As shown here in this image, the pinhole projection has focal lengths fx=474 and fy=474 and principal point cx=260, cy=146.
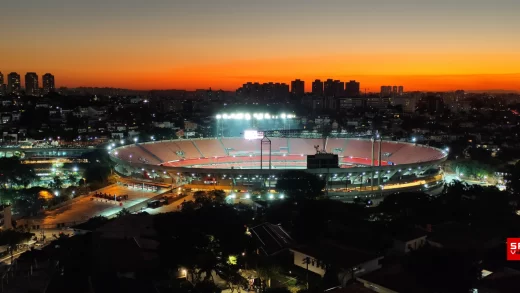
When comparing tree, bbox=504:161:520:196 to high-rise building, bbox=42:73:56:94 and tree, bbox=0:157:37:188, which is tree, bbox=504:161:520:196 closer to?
tree, bbox=0:157:37:188

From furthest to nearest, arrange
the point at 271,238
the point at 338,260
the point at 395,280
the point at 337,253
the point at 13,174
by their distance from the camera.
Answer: the point at 13,174 < the point at 271,238 < the point at 337,253 < the point at 338,260 < the point at 395,280

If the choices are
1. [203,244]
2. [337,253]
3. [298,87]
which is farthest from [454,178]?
[298,87]

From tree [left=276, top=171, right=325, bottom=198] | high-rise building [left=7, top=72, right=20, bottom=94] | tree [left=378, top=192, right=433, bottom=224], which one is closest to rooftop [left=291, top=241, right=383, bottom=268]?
tree [left=378, top=192, right=433, bottom=224]

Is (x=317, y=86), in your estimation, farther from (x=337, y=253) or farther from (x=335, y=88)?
(x=337, y=253)

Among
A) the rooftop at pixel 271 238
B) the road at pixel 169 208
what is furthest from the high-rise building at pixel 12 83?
the rooftop at pixel 271 238

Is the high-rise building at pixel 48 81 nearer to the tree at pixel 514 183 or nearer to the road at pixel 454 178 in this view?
the road at pixel 454 178

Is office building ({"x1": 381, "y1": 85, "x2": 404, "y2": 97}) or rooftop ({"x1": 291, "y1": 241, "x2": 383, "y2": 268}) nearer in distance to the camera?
rooftop ({"x1": 291, "y1": 241, "x2": 383, "y2": 268})

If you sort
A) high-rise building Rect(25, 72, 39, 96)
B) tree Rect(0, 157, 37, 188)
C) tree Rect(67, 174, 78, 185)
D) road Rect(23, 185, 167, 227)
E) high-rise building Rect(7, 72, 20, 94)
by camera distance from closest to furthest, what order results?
road Rect(23, 185, 167, 227) → tree Rect(0, 157, 37, 188) → tree Rect(67, 174, 78, 185) → high-rise building Rect(7, 72, 20, 94) → high-rise building Rect(25, 72, 39, 96)
